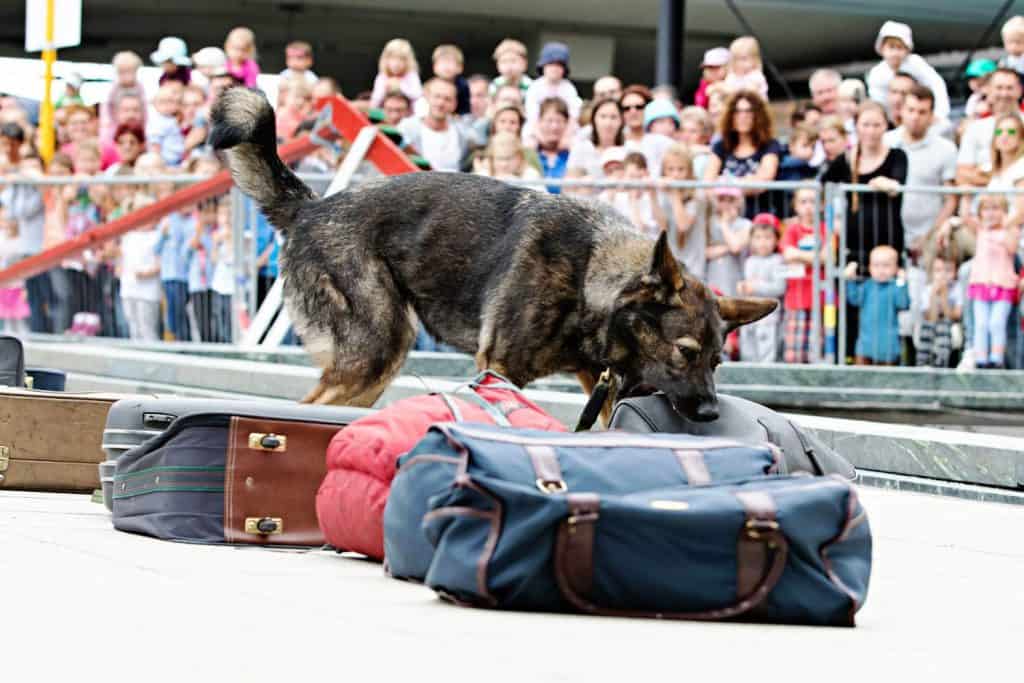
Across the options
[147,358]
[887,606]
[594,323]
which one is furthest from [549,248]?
[147,358]

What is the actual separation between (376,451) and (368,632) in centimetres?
107

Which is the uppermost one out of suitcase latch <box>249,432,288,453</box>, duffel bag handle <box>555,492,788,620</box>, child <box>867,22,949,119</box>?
child <box>867,22,949,119</box>

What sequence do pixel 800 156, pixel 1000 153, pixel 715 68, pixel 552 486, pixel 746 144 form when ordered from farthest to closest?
pixel 715 68 → pixel 800 156 → pixel 746 144 → pixel 1000 153 → pixel 552 486

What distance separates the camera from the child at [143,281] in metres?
13.7

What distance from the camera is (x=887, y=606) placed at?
13.1ft

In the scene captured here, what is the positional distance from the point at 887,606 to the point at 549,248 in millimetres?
2990

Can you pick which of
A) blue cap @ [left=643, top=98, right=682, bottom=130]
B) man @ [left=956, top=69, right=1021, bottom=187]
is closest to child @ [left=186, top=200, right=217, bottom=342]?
blue cap @ [left=643, top=98, right=682, bottom=130]

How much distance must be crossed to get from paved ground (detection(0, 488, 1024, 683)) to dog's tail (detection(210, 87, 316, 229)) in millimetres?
2778

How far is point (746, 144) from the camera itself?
12.9 m

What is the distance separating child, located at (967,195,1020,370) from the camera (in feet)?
38.7

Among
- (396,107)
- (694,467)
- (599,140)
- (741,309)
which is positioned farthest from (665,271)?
(396,107)

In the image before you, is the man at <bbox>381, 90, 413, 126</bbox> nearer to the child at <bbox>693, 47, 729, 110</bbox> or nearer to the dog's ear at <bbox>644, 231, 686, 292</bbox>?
the child at <bbox>693, 47, 729, 110</bbox>

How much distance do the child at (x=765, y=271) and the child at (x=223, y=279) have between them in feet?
13.4

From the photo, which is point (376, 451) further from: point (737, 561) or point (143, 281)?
point (143, 281)
